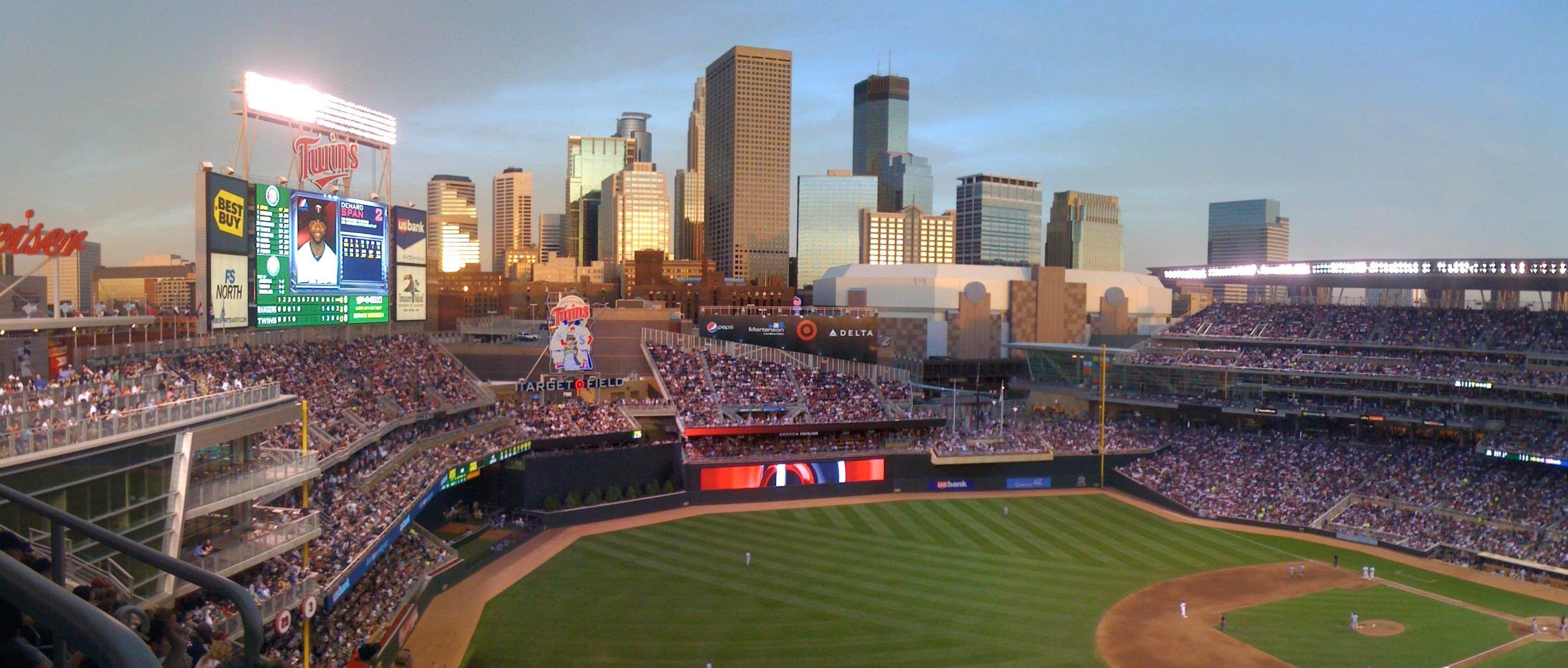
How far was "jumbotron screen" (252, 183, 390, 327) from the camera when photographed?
116 feet

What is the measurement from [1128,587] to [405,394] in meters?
28.4

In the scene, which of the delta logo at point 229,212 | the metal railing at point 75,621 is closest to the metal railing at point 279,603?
the delta logo at point 229,212

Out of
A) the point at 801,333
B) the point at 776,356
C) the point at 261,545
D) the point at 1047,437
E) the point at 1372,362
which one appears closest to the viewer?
the point at 261,545

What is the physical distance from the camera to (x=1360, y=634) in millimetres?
30266

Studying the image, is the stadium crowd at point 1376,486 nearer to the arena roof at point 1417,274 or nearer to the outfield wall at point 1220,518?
the outfield wall at point 1220,518

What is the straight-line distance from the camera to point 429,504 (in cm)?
4125

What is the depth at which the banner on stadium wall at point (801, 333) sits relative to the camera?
59969 mm

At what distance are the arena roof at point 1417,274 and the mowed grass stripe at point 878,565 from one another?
28.3 metres

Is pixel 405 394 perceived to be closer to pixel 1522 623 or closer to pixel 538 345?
pixel 538 345

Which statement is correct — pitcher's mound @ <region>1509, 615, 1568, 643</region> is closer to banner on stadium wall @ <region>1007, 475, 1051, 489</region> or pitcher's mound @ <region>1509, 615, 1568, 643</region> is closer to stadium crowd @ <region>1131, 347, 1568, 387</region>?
stadium crowd @ <region>1131, 347, 1568, 387</region>

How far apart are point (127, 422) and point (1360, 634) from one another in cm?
3217

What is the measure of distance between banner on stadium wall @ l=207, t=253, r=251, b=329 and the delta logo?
846 millimetres

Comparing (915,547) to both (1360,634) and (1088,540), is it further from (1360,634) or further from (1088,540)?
(1360,634)

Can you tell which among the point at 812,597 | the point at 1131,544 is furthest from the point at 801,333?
the point at 812,597
